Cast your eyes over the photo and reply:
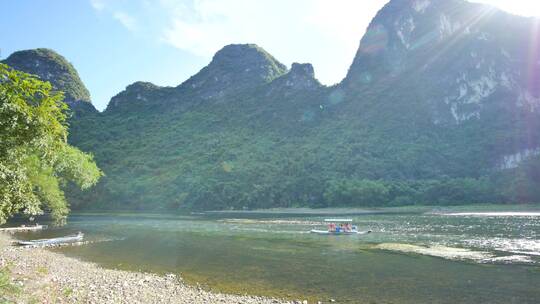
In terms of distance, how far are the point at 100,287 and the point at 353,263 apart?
18593 mm

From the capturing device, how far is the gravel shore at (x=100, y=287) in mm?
17688

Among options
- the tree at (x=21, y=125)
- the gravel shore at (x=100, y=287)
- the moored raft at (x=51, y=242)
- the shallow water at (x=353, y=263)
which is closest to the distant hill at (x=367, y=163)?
the shallow water at (x=353, y=263)

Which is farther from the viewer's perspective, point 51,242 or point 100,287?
point 51,242

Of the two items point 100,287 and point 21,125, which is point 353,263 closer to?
point 100,287

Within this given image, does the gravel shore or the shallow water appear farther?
the shallow water

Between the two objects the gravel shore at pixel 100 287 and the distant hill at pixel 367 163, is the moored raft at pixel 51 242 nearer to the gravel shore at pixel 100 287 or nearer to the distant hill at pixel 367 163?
the gravel shore at pixel 100 287

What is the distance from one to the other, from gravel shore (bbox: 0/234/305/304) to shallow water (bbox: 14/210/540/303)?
2.26 metres

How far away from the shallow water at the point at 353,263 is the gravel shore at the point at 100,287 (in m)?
2.26

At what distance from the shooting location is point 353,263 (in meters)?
A: 31.7

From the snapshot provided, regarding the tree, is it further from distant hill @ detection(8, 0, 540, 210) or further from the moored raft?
distant hill @ detection(8, 0, 540, 210)

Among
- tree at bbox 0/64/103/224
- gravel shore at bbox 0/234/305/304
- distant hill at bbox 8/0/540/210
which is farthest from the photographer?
distant hill at bbox 8/0/540/210

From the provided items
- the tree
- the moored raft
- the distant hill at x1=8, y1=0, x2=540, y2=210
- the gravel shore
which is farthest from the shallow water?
the distant hill at x1=8, y1=0, x2=540, y2=210

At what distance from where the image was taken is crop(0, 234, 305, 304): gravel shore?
1769 cm

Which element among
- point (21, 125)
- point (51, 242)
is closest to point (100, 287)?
point (21, 125)
